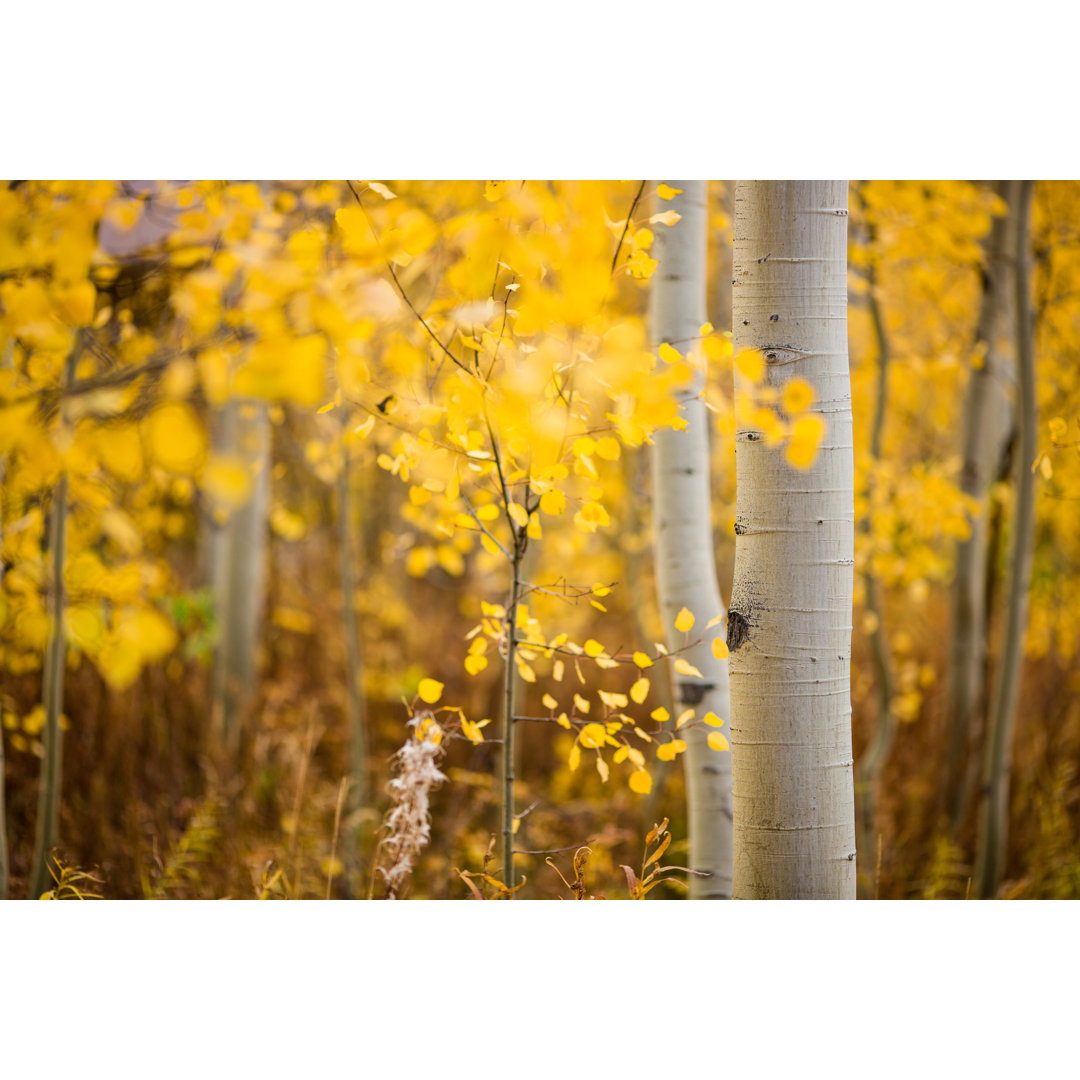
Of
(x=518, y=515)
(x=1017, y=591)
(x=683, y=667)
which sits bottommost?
(x=683, y=667)

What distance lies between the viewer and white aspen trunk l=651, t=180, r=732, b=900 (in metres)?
1.43

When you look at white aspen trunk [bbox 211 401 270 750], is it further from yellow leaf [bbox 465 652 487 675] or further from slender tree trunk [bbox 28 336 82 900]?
yellow leaf [bbox 465 652 487 675]

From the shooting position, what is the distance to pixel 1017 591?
6.43ft

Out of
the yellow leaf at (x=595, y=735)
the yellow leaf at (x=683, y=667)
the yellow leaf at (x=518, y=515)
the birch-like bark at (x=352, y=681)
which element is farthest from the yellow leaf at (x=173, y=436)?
the birch-like bark at (x=352, y=681)

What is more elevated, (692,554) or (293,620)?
(692,554)

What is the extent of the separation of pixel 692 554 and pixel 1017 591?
3.49ft

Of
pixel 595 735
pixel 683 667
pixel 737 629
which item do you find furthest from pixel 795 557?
pixel 595 735

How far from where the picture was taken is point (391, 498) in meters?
5.16

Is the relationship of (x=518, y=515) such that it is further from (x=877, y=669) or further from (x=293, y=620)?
(x=293, y=620)

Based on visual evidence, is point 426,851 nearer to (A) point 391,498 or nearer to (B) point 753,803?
(B) point 753,803

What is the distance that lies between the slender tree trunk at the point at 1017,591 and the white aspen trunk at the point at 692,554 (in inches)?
37.8

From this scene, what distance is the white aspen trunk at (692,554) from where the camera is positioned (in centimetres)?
143
